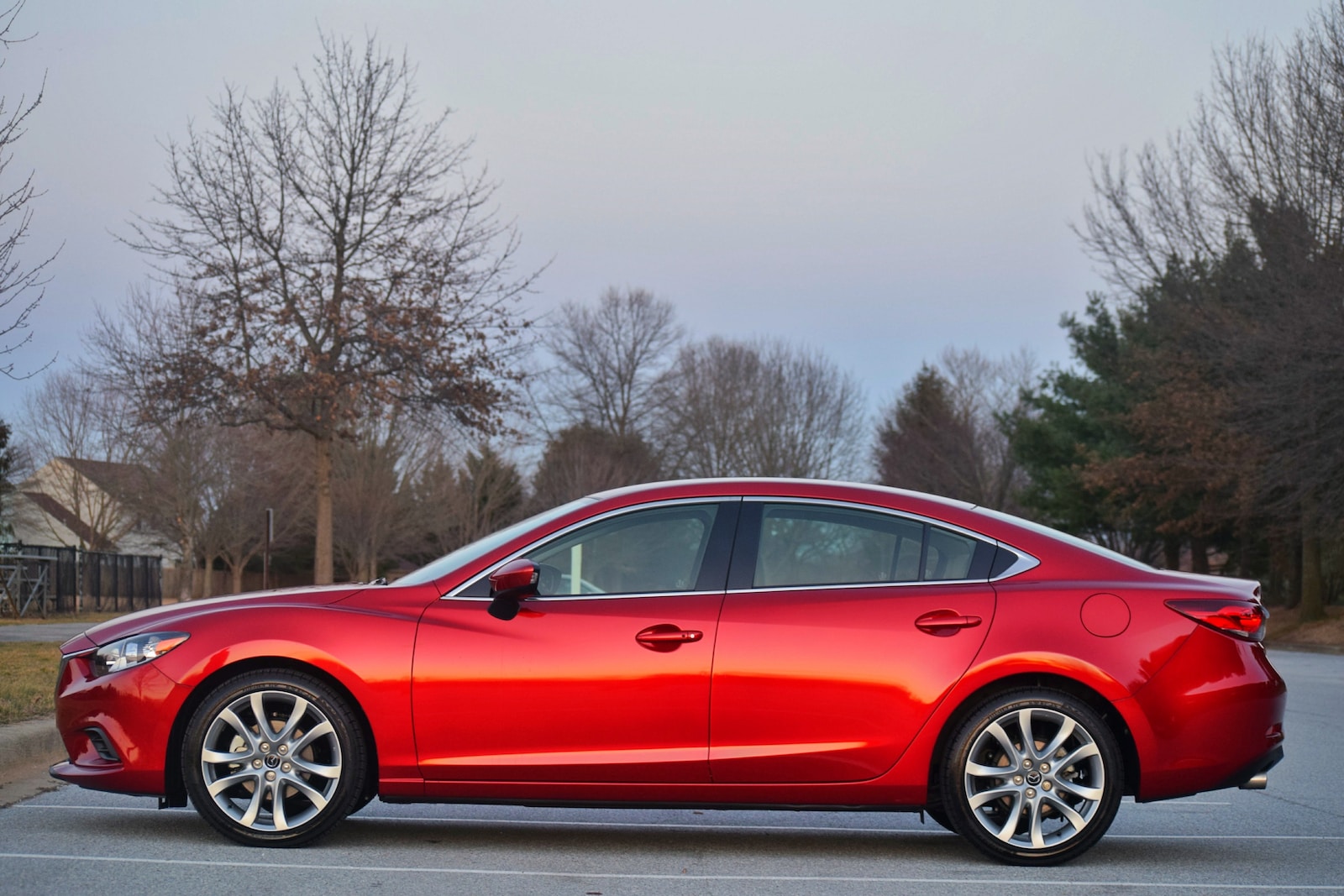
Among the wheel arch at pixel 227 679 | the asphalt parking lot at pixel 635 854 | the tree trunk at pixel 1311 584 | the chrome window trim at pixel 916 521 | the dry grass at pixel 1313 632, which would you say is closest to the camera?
the asphalt parking lot at pixel 635 854

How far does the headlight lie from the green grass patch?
141 centimetres

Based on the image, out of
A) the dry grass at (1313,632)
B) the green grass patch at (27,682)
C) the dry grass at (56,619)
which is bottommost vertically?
the dry grass at (1313,632)

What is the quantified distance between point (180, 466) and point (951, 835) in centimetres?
3803

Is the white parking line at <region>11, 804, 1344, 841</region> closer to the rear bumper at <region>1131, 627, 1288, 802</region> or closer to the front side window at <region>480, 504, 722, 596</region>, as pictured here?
the rear bumper at <region>1131, 627, 1288, 802</region>

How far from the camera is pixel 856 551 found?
18.9 feet

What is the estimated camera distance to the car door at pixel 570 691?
5438 mm

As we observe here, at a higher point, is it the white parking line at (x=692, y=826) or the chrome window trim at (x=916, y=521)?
the chrome window trim at (x=916, y=521)

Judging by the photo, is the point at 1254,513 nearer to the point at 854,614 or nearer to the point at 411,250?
the point at 411,250

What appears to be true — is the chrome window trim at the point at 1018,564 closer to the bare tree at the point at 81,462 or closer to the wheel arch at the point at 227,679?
the wheel arch at the point at 227,679

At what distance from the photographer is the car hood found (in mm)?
5684

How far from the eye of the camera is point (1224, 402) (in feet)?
106

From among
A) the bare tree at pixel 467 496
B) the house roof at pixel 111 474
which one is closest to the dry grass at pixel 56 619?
the house roof at pixel 111 474

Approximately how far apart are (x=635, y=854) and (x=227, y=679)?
1.82m

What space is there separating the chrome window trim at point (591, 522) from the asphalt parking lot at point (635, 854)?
3.45 feet
